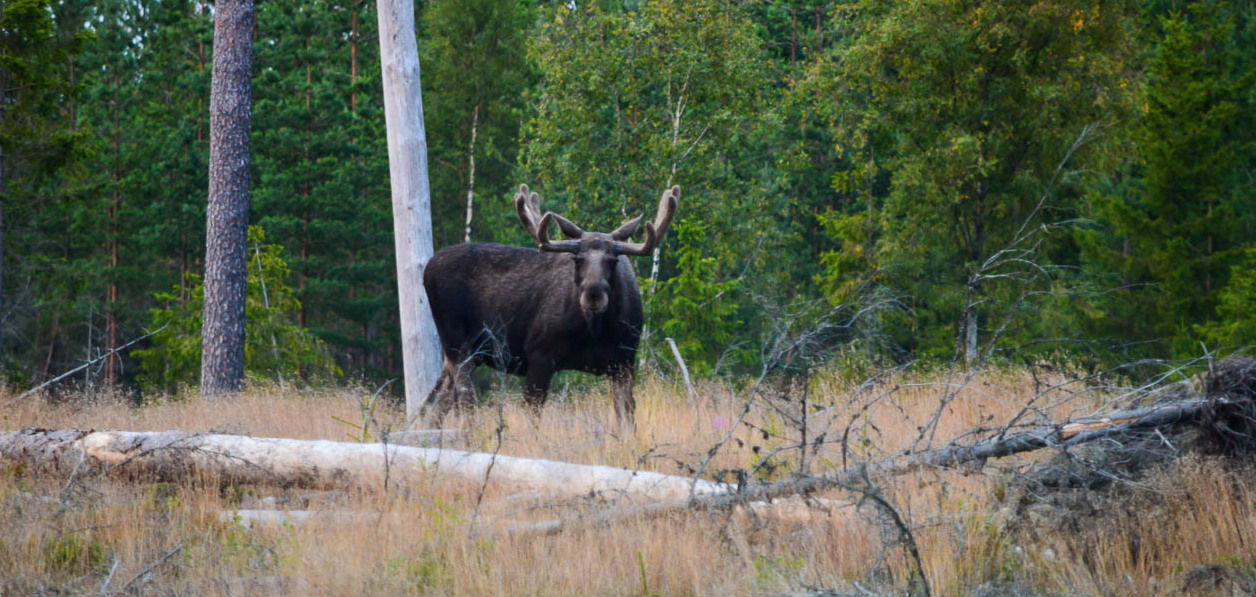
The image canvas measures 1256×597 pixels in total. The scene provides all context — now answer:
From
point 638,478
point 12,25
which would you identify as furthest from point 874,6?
point 638,478

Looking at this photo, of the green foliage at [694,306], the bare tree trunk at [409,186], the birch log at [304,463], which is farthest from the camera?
the green foliage at [694,306]

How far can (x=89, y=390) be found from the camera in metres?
11.3

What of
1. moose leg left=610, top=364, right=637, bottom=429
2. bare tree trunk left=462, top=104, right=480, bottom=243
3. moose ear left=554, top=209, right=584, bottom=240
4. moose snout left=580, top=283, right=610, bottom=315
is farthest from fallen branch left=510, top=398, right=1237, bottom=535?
bare tree trunk left=462, top=104, right=480, bottom=243

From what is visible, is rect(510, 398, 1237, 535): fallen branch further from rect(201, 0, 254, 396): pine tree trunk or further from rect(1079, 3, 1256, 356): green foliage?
rect(1079, 3, 1256, 356): green foliage

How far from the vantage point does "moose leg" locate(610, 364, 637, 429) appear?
9250mm

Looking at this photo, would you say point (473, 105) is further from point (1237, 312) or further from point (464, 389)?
point (464, 389)

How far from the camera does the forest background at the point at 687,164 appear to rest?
61.4 feet

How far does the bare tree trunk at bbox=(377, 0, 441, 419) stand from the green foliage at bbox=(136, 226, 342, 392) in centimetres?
635

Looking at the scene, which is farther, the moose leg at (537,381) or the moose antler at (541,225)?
the moose leg at (537,381)

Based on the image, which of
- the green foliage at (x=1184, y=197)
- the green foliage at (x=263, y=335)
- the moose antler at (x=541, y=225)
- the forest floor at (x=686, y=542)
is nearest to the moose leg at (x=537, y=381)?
the moose antler at (x=541, y=225)

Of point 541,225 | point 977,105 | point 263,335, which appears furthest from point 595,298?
point 977,105

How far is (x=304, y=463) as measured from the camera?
271 inches

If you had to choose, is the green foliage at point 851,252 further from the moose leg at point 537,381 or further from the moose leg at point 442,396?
the moose leg at point 537,381

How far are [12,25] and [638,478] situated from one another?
14858 millimetres
